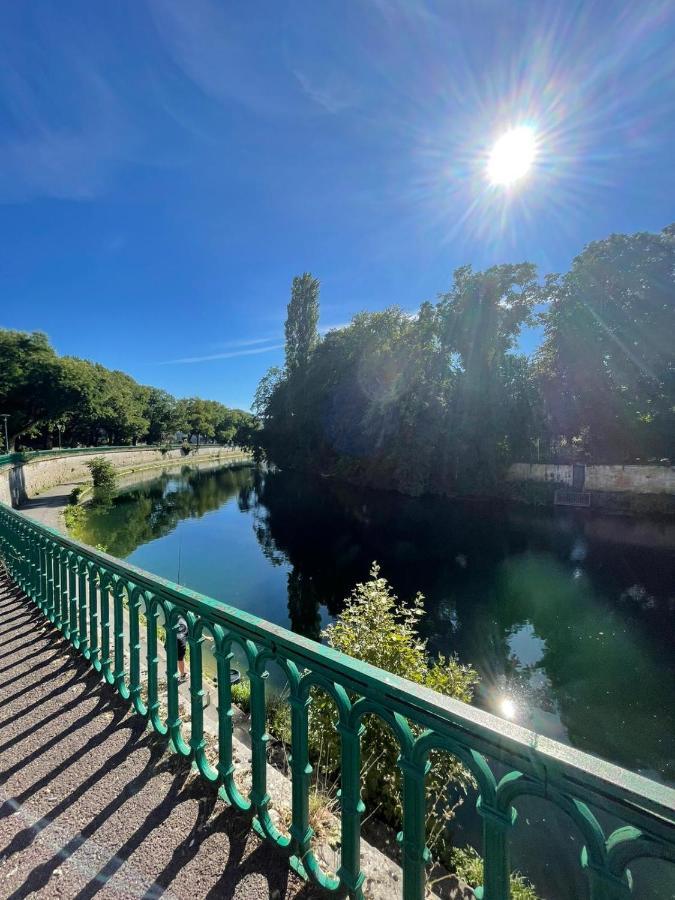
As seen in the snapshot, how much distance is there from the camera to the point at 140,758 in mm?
2137

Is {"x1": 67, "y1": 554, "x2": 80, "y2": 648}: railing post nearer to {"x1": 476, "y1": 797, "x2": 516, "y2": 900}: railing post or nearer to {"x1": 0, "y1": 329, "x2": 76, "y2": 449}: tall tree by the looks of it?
{"x1": 476, "y1": 797, "x2": 516, "y2": 900}: railing post

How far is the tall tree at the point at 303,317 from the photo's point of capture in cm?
3816

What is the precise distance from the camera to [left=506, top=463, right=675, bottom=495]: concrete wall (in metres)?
22.3

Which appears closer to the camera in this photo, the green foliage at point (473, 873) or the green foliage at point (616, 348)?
the green foliage at point (473, 873)

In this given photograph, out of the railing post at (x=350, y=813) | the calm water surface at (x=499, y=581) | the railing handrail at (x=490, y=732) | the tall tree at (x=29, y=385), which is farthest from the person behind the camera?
the tall tree at (x=29, y=385)

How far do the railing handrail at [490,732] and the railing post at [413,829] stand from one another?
0.57ft

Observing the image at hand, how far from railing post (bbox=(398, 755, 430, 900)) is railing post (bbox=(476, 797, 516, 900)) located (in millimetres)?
184

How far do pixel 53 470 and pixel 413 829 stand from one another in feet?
113

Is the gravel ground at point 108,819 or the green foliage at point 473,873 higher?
the gravel ground at point 108,819

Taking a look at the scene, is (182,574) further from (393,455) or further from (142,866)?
(393,455)

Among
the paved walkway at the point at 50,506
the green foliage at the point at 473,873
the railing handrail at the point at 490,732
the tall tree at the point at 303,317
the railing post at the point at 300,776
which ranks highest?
the tall tree at the point at 303,317

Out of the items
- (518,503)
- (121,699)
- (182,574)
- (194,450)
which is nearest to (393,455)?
(518,503)

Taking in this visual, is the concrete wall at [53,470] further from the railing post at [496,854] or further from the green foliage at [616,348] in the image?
the green foliage at [616,348]

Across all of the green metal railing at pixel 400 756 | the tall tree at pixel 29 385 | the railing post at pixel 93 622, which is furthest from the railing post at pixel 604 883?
the tall tree at pixel 29 385
